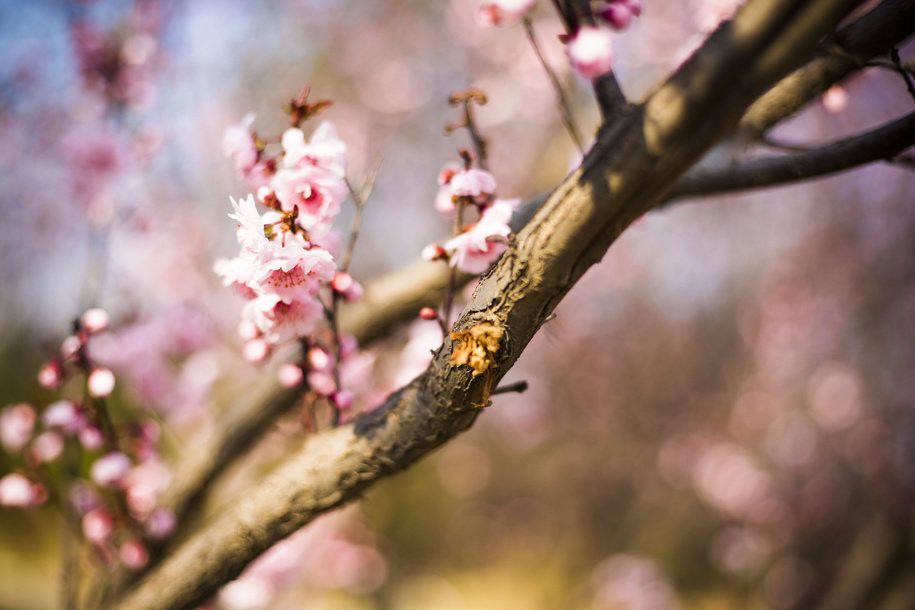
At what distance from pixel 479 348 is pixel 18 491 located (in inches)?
61.0

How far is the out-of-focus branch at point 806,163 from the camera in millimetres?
1006

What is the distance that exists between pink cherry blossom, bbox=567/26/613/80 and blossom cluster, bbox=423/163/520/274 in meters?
0.25

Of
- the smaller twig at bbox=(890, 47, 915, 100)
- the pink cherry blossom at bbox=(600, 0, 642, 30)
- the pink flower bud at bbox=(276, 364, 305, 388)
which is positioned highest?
the pink cherry blossom at bbox=(600, 0, 642, 30)

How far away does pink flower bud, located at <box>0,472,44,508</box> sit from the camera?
5.12 ft

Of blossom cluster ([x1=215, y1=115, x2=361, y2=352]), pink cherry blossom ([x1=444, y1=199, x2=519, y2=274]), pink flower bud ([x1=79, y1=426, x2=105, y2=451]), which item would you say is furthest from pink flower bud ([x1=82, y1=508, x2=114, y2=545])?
pink cherry blossom ([x1=444, y1=199, x2=519, y2=274])

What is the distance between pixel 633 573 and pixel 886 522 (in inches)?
57.9

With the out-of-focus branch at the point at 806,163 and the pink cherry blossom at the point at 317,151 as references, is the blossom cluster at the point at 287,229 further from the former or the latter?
the out-of-focus branch at the point at 806,163

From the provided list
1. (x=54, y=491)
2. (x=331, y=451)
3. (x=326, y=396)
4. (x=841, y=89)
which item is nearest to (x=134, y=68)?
(x=54, y=491)

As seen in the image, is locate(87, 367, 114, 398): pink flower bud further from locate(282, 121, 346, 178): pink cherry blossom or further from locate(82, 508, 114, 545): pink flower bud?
locate(282, 121, 346, 178): pink cherry blossom

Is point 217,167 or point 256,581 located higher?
point 217,167

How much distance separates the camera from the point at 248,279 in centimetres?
87

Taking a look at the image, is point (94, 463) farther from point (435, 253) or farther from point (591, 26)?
point (591, 26)

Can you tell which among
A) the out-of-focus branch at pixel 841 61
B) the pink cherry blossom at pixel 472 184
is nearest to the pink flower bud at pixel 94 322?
the pink cherry blossom at pixel 472 184

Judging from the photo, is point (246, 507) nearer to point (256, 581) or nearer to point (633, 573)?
point (256, 581)
